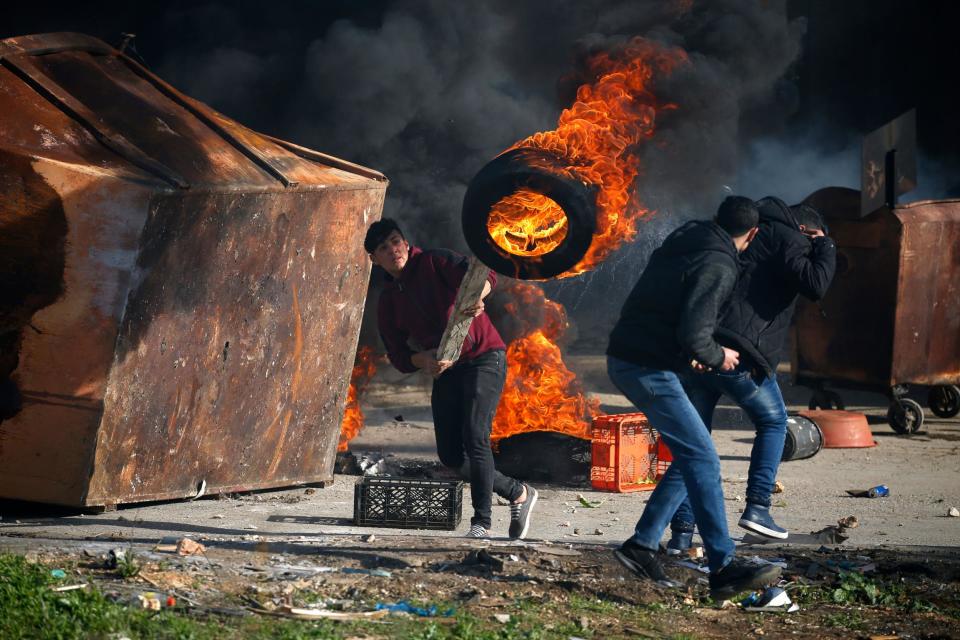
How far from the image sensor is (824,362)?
11.6 metres

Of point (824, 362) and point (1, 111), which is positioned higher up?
point (1, 111)

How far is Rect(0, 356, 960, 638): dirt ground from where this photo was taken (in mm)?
4488

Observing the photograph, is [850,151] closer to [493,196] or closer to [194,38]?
[194,38]

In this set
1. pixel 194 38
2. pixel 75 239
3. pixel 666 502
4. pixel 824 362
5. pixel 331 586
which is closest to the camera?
pixel 331 586

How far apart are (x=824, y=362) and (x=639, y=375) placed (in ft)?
23.7

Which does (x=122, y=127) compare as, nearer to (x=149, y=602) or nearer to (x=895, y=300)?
(x=149, y=602)

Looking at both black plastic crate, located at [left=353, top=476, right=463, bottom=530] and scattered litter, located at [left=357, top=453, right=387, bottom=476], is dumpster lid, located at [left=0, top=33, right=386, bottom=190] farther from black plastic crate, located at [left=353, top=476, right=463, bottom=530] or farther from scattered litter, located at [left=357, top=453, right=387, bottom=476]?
scattered litter, located at [left=357, top=453, right=387, bottom=476]

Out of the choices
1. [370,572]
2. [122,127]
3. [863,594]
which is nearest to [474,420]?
[370,572]

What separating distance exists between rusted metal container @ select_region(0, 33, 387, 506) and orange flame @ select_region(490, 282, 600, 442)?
1.77 m

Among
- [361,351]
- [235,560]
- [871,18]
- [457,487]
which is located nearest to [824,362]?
[361,351]

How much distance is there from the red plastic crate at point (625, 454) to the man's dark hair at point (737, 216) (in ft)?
8.05

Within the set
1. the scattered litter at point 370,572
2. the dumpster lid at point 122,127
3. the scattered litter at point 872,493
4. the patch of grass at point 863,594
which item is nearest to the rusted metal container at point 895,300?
the scattered litter at point 872,493

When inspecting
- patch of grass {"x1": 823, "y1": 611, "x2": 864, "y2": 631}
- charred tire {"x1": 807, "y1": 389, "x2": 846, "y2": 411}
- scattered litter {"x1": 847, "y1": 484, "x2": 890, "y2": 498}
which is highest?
charred tire {"x1": 807, "y1": 389, "x2": 846, "y2": 411}

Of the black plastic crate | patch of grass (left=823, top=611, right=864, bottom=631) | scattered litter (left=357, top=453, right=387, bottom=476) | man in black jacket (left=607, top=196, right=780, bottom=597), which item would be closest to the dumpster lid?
the black plastic crate
